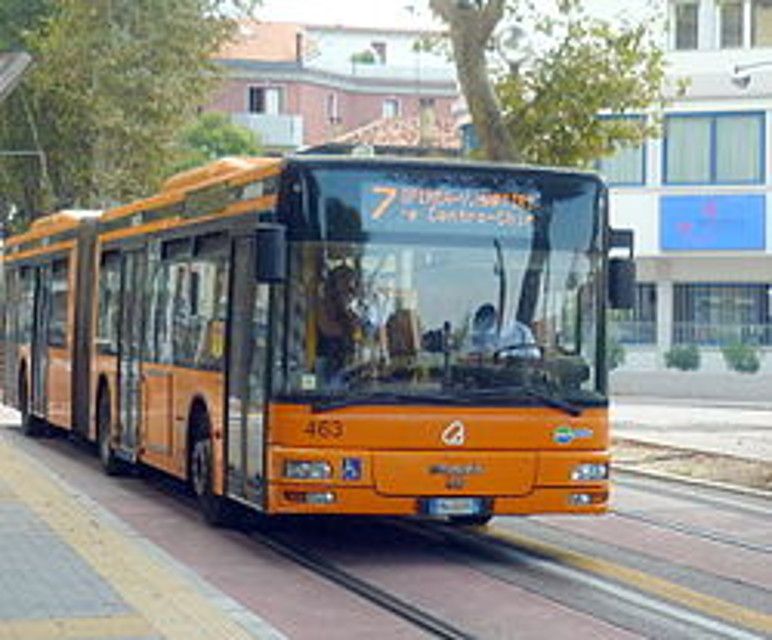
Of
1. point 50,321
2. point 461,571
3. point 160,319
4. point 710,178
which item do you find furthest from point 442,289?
point 710,178

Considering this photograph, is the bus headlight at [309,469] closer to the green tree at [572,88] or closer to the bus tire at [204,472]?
the bus tire at [204,472]

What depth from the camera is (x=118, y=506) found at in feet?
58.4

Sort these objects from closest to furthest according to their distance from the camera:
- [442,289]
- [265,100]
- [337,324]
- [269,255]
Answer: [269,255]
[337,324]
[442,289]
[265,100]

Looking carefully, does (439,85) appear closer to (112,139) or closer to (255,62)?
(255,62)

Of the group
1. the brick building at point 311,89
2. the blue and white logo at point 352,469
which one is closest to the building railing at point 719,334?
the blue and white logo at point 352,469

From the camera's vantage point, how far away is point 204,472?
52.7 feet

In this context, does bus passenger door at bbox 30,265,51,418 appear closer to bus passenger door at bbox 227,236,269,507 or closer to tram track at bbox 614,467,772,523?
tram track at bbox 614,467,772,523

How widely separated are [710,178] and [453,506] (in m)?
42.9

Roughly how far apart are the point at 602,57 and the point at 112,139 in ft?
63.2

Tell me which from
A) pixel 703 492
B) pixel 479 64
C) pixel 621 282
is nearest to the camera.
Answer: pixel 621 282

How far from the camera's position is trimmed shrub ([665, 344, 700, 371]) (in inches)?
1977

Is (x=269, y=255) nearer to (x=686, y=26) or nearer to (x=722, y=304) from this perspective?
(x=722, y=304)

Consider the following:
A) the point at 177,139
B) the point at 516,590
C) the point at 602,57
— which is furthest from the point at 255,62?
the point at 516,590

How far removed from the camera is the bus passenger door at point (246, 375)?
46.5ft
